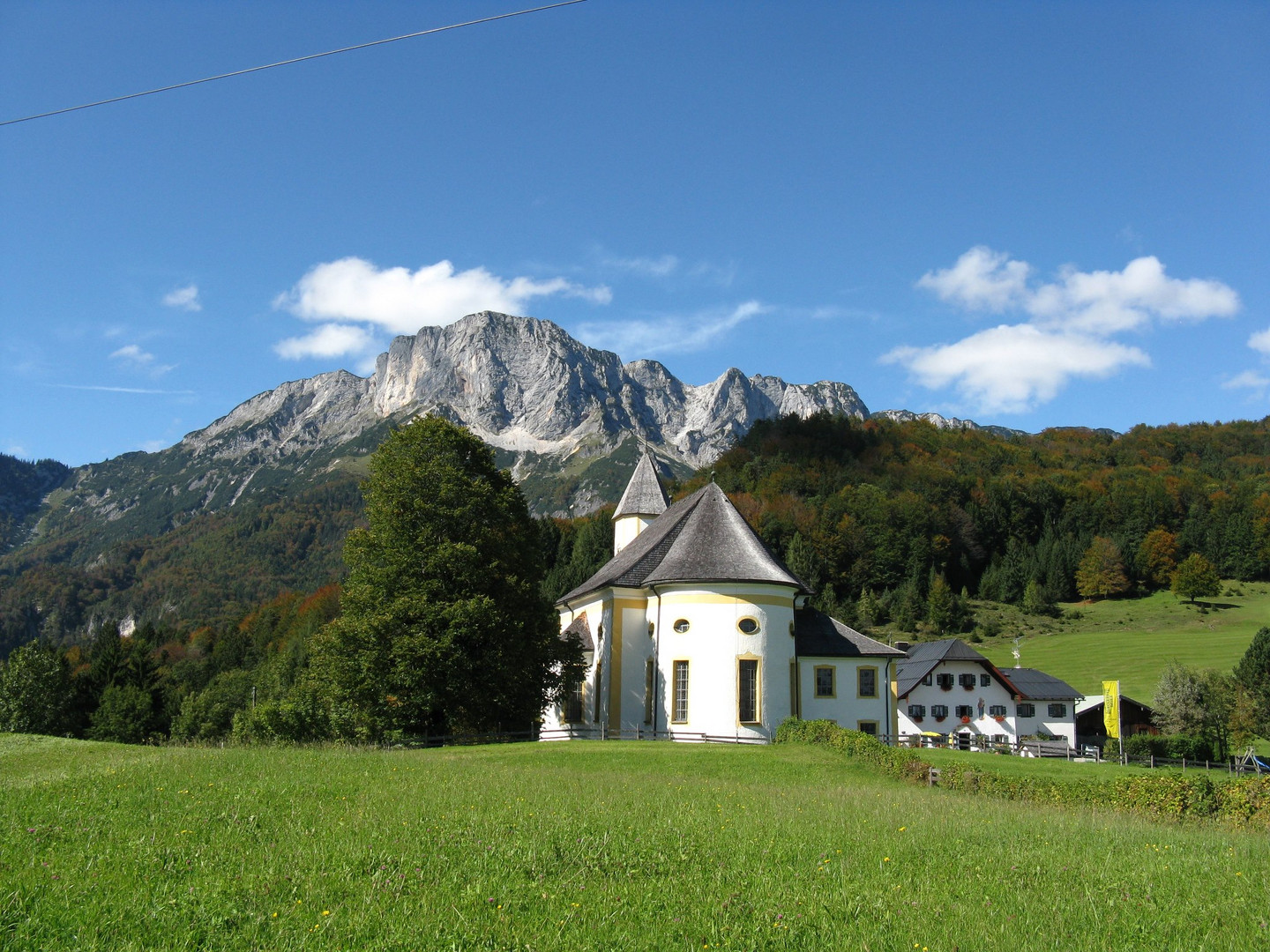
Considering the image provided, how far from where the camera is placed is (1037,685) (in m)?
58.3

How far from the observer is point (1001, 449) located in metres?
122

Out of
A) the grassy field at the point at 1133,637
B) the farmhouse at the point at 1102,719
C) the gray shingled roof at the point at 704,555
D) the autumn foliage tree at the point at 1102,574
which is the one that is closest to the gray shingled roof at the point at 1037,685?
the farmhouse at the point at 1102,719

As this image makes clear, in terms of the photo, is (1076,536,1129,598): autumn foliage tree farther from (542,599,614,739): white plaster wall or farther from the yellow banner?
(542,599,614,739): white plaster wall

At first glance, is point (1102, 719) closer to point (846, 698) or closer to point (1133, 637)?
point (1133, 637)

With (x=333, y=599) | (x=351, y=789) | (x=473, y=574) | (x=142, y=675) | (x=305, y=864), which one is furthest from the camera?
(x=333, y=599)

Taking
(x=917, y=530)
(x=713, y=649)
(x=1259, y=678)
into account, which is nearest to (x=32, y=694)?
(x=713, y=649)

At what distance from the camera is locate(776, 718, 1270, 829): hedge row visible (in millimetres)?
14211

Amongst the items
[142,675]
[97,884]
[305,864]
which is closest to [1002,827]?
[305,864]

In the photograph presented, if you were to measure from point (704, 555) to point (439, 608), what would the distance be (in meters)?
10.0

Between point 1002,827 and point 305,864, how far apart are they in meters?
9.04

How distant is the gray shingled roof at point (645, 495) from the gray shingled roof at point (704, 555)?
36.7ft

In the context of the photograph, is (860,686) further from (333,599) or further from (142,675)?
(333,599)

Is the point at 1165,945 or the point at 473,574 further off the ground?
the point at 473,574

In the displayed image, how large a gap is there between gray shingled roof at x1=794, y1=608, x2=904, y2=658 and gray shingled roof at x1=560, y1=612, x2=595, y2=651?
28.2 feet
